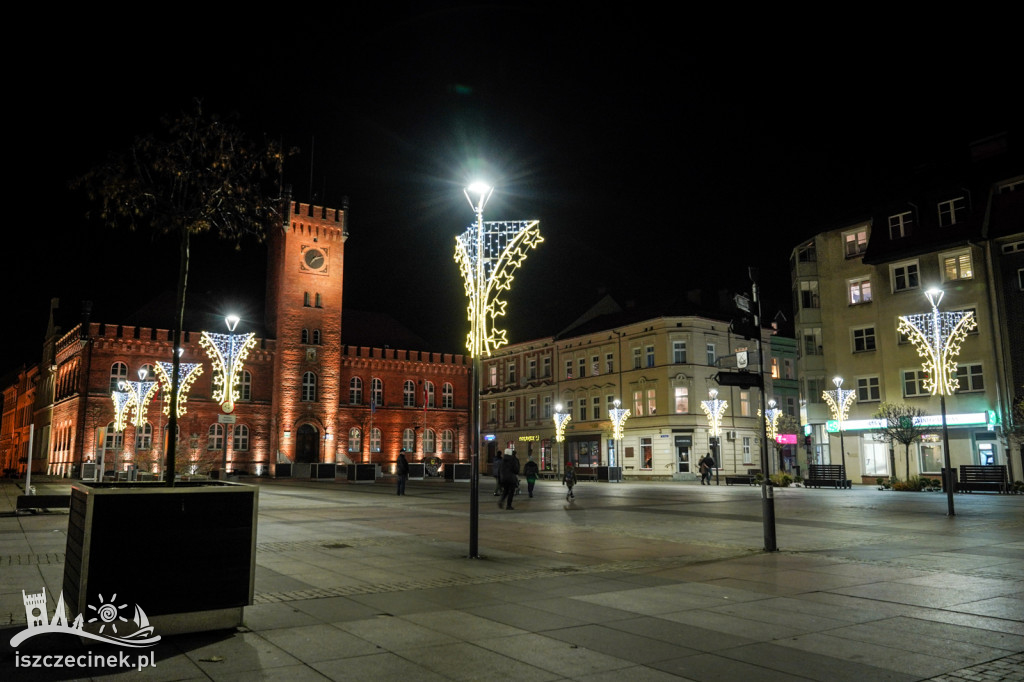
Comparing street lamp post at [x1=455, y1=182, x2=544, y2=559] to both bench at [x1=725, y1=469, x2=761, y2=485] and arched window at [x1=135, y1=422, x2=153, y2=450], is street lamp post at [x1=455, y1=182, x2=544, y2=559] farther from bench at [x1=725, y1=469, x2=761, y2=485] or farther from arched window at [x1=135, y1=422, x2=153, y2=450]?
arched window at [x1=135, y1=422, x2=153, y2=450]

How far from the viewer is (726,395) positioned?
170 feet

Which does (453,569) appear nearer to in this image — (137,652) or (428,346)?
(137,652)

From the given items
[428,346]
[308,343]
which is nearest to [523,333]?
[428,346]

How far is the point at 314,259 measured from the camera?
59.0 metres

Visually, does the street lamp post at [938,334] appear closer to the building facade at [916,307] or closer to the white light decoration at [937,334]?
the white light decoration at [937,334]

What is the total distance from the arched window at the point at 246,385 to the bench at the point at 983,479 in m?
47.1

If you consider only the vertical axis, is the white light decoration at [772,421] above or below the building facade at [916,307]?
below

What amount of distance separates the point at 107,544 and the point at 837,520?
1650cm

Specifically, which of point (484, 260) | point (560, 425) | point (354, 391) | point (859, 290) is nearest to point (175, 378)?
point (484, 260)

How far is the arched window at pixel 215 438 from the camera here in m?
54.9

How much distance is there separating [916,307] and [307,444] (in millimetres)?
42516

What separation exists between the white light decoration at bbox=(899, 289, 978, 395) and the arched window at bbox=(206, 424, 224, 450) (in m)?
45.4

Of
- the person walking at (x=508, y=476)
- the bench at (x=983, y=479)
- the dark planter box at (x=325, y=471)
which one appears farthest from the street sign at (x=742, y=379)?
the dark planter box at (x=325, y=471)

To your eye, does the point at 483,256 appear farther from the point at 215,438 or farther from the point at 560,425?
the point at 215,438
